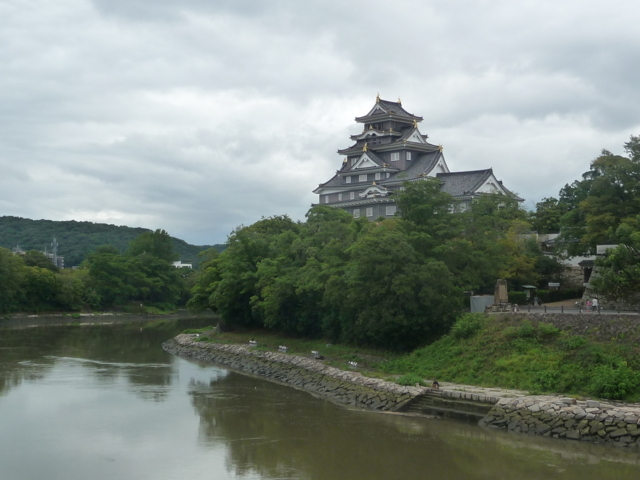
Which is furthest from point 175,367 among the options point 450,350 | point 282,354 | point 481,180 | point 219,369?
point 481,180

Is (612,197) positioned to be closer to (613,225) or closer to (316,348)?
(613,225)

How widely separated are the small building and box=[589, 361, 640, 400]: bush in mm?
35326

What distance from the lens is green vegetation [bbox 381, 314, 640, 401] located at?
20797mm

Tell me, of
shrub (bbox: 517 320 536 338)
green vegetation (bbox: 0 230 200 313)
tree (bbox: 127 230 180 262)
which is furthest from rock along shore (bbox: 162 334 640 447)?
tree (bbox: 127 230 180 262)

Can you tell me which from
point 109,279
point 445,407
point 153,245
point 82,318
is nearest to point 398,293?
point 445,407

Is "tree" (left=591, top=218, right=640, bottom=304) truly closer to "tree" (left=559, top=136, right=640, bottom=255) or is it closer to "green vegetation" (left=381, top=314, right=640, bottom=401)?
"green vegetation" (left=381, top=314, right=640, bottom=401)

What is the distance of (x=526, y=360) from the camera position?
2334 cm

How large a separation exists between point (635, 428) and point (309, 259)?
64.4ft

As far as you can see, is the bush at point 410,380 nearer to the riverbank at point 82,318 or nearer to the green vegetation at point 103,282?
the riverbank at point 82,318

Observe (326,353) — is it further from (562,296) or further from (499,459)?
(499,459)

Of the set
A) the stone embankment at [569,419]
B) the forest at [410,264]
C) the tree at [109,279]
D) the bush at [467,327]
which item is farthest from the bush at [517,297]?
the tree at [109,279]

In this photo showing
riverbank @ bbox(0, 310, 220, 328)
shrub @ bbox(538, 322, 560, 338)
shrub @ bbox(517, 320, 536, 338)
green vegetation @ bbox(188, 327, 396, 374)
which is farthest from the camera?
riverbank @ bbox(0, 310, 220, 328)

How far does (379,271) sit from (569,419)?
10.9 metres

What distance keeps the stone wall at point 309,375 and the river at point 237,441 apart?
749 mm
